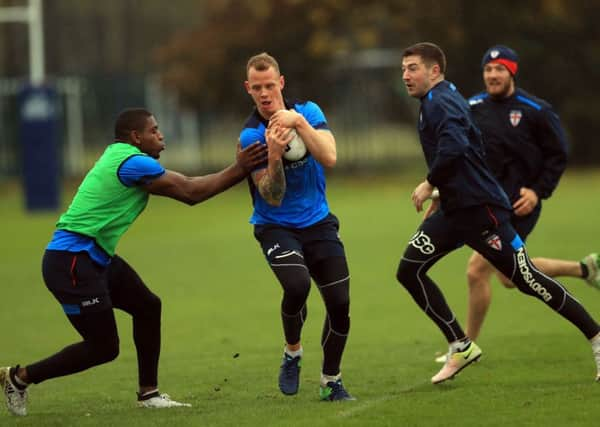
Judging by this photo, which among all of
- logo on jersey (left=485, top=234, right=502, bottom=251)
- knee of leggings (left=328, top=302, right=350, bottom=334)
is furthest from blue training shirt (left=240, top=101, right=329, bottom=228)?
logo on jersey (left=485, top=234, right=502, bottom=251)

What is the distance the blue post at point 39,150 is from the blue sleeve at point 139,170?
2071 centimetres

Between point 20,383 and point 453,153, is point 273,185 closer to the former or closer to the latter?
point 453,153

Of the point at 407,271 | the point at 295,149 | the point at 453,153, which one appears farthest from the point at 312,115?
the point at 407,271

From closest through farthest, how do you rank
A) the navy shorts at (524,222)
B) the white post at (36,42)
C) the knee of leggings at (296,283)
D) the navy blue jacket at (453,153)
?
the knee of leggings at (296,283) → the navy blue jacket at (453,153) → the navy shorts at (524,222) → the white post at (36,42)

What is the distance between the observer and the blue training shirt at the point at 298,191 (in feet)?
27.4

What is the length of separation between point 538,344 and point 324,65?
29.2 metres

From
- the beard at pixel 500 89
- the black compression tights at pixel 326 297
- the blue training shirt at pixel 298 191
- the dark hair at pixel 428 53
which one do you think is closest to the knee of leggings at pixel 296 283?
the black compression tights at pixel 326 297

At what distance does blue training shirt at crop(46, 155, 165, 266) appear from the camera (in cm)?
801

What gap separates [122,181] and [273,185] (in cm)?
100

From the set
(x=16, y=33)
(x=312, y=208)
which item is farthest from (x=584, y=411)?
(x=16, y=33)

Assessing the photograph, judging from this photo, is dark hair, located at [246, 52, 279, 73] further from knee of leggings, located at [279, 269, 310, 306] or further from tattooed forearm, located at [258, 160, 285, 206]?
knee of leggings, located at [279, 269, 310, 306]

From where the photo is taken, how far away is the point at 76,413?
844cm

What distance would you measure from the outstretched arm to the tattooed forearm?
0.41 feet

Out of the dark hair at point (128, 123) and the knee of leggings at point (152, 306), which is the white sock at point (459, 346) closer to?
the knee of leggings at point (152, 306)
